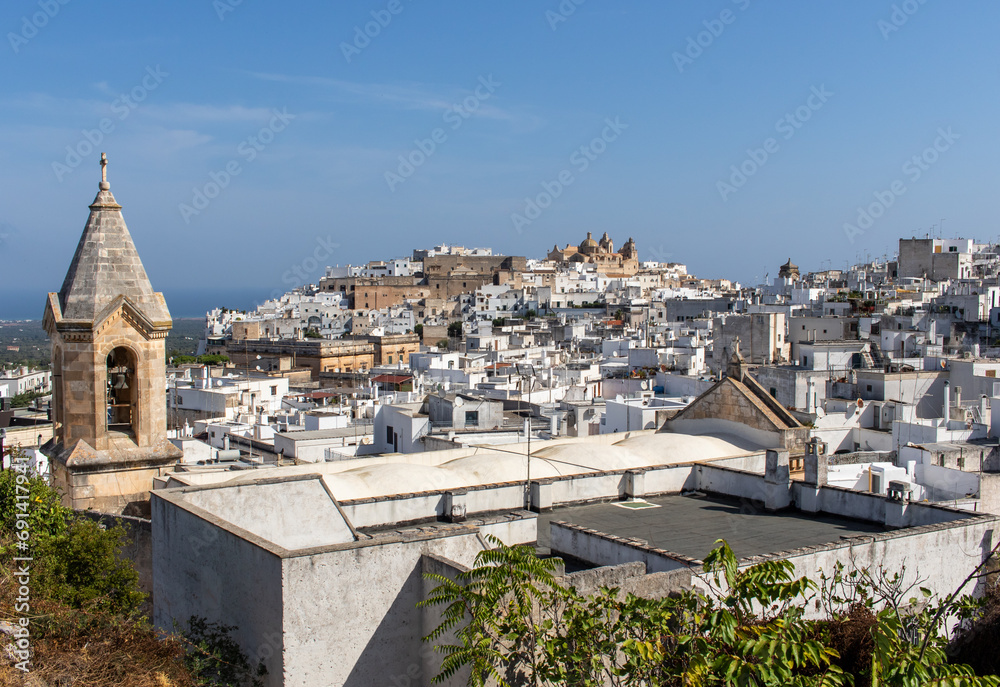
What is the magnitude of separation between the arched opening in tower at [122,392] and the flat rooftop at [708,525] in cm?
442

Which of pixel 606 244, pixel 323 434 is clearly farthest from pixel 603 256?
pixel 323 434

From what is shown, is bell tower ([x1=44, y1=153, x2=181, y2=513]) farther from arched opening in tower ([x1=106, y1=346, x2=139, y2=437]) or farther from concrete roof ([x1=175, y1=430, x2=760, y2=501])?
concrete roof ([x1=175, y1=430, x2=760, y2=501])

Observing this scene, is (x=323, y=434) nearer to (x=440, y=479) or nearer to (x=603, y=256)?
(x=440, y=479)

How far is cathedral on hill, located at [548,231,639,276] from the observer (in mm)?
116681

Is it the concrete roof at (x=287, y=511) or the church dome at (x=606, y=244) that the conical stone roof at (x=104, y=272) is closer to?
the concrete roof at (x=287, y=511)

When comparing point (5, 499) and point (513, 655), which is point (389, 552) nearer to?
point (513, 655)

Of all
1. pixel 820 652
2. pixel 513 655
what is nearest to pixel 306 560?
pixel 513 655

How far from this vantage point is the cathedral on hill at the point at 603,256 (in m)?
117

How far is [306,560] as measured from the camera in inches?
245

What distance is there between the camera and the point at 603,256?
125188 millimetres

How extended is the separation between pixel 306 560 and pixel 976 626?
5.76 metres

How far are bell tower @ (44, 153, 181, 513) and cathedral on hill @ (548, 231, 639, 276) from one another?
340ft

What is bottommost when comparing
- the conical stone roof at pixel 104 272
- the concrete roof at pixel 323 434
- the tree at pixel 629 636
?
the concrete roof at pixel 323 434

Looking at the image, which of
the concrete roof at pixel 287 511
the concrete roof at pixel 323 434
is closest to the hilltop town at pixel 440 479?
the concrete roof at pixel 287 511
